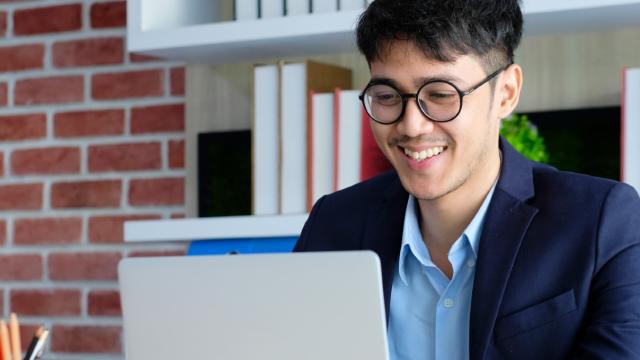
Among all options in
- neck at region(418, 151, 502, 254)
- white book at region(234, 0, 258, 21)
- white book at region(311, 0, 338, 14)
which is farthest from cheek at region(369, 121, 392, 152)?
white book at region(234, 0, 258, 21)

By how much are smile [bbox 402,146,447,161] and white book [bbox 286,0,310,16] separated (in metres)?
0.81

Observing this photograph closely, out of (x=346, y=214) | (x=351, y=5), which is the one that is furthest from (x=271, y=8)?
A: (x=346, y=214)

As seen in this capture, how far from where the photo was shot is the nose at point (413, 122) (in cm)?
141

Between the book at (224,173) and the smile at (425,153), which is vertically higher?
the smile at (425,153)

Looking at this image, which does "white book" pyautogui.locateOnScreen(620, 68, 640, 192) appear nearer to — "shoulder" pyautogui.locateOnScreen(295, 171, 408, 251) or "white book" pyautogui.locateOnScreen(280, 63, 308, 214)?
"shoulder" pyautogui.locateOnScreen(295, 171, 408, 251)

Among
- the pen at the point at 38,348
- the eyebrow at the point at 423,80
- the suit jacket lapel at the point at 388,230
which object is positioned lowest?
the pen at the point at 38,348

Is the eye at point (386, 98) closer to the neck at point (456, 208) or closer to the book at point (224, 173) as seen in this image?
the neck at point (456, 208)

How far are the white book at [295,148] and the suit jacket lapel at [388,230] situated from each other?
1.75 feet

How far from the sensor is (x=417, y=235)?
1587 millimetres

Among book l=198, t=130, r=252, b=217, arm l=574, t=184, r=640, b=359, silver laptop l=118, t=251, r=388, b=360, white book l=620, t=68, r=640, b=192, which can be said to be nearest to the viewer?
silver laptop l=118, t=251, r=388, b=360

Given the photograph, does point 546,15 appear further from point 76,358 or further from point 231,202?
point 76,358

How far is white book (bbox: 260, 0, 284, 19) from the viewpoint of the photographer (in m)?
2.23

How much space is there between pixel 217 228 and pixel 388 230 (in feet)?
2.19

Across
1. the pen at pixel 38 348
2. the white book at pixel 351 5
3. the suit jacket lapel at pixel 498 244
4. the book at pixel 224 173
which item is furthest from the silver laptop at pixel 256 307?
the book at pixel 224 173
